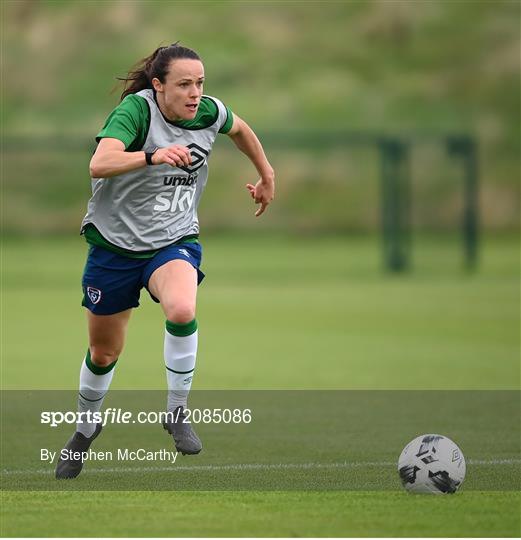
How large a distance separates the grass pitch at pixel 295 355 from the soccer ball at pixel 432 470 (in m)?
0.10

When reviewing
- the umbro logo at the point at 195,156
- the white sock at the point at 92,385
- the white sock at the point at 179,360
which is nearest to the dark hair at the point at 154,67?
the umbro logo at the point at 195,156

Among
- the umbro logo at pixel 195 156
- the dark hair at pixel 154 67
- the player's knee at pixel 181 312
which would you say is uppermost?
the dark hair at pixel 154 67

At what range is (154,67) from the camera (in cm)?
757

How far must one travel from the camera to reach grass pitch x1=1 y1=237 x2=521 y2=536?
20.3 ft

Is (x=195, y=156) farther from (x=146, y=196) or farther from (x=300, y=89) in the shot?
(x=300, y=89)

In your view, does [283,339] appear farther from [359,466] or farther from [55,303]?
[359,466]

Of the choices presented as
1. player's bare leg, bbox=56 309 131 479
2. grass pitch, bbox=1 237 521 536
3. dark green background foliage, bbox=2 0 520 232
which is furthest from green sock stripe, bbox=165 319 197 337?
dark green background foliage, bbox=2 0 520 232

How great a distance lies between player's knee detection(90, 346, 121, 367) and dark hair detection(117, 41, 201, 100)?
1.39 metres

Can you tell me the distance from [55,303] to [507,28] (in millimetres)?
36277

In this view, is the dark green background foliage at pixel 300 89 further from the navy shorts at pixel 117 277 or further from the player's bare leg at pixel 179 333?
the player's bare leg at pixel 179 333

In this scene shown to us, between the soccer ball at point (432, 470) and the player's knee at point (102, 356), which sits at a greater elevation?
the player's knee at point (102, 356)

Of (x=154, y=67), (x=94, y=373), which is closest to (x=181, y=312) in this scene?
(x=94, y=373)

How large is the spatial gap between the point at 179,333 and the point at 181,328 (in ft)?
0.13

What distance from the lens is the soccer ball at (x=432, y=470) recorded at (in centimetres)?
680
